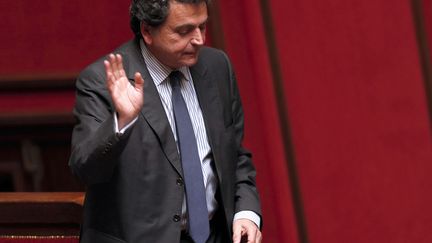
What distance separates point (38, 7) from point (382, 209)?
3.18ft

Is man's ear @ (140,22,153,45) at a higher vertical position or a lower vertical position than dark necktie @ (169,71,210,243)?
higher

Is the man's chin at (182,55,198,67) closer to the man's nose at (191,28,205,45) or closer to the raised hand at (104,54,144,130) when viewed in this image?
the man's nose at (191,28,205,45)

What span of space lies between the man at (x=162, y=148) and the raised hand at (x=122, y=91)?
0.03m

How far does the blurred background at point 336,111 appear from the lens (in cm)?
264

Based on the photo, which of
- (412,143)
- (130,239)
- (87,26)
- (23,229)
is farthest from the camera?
(87,26)

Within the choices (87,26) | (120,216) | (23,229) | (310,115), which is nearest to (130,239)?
(120,216)

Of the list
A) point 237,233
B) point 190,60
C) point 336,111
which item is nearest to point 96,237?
point 237,233

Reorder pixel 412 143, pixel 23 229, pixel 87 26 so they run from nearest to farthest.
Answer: pixel 23 229
pixel 412 143
pixel 87 26

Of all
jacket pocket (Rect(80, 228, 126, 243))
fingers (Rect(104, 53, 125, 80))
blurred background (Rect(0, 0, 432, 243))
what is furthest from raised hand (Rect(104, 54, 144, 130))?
blurred background (Rect(0, 0, 432, 243))

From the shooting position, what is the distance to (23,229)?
249 centimetres

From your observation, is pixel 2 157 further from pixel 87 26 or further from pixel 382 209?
pixel 382 209

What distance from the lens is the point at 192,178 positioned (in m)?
2.03

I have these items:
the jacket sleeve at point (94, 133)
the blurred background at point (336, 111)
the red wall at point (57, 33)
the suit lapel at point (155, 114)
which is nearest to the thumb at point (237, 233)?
the suit lapel at point (155, 114)

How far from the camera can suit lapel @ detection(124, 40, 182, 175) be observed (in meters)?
2.01
